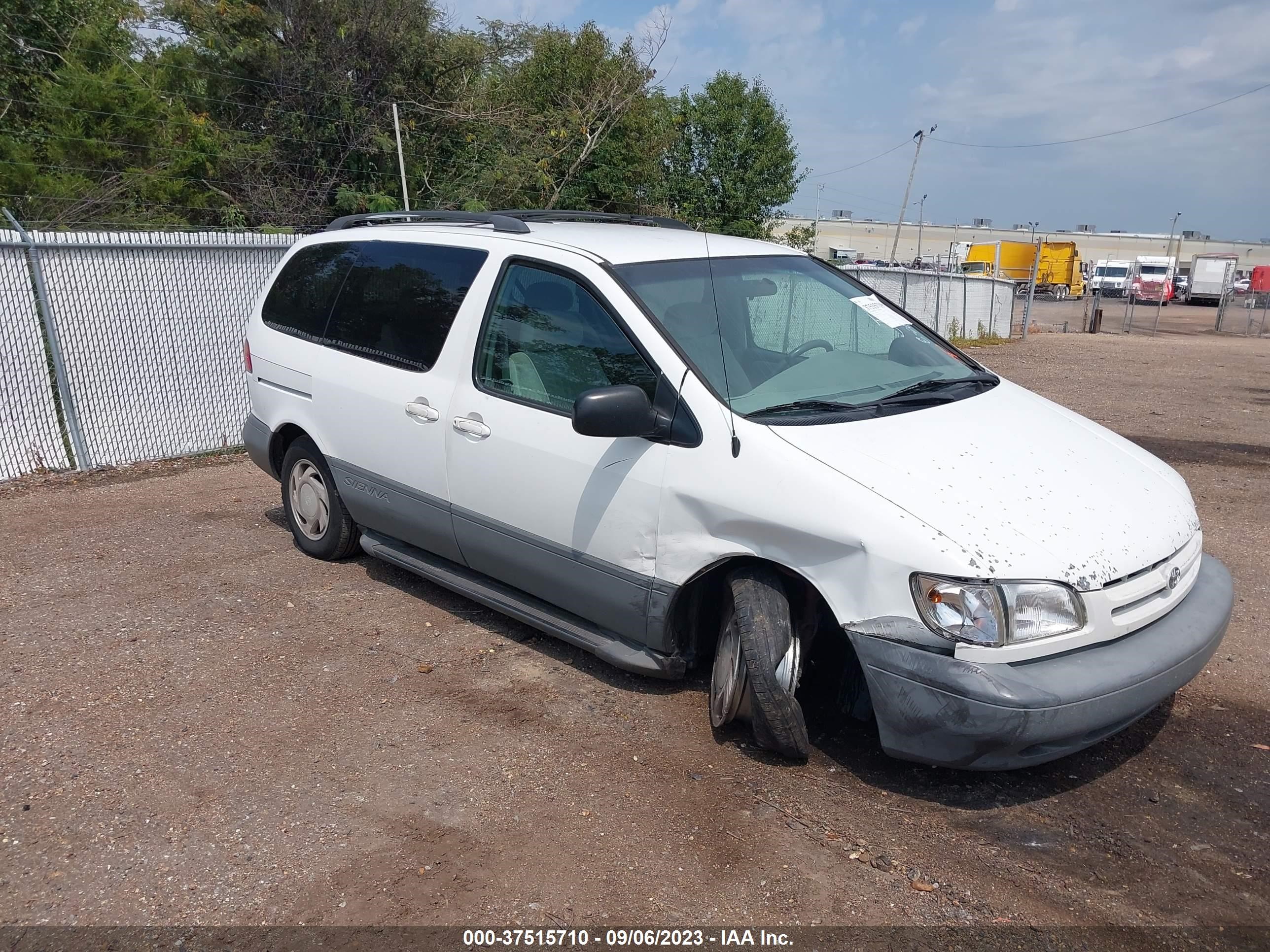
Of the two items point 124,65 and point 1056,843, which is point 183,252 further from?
point 124,65

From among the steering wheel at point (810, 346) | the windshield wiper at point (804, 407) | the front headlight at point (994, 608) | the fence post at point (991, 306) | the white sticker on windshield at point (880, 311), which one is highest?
the white sticker on windshield at point (880, 311)

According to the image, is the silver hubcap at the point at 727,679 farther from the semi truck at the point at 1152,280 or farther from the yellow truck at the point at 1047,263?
the yellow truck at the point at 1047,263

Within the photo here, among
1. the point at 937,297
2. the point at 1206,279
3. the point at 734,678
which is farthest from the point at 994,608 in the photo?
the point at 1206,279

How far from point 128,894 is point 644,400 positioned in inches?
90.2

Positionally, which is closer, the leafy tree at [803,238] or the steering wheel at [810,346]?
the steering wheel at [810,346]

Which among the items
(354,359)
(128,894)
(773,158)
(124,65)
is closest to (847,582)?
(128,894)

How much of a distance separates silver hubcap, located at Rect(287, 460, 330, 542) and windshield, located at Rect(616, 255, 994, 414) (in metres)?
2.45

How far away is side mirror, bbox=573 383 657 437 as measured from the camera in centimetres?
365

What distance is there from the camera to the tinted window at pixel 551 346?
4016mm

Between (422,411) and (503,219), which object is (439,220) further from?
(422,411)

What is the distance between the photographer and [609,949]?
2760 millimetres

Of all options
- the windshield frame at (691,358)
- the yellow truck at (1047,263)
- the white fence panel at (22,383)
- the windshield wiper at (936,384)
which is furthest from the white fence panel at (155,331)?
the yellow truck at (1047,263)

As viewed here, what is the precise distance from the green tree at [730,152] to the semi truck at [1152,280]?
18.3m

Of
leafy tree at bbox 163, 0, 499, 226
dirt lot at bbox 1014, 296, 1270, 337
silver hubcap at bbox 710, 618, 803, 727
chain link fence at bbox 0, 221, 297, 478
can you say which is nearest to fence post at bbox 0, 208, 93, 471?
chain link fence at bbox 0, 221, 297, 478
